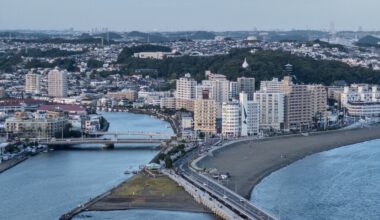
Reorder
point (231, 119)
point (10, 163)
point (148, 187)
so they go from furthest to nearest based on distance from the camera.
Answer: point (231, 119), point (10, 163), point (148, 187)

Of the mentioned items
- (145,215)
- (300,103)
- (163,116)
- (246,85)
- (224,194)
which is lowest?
(163,116)

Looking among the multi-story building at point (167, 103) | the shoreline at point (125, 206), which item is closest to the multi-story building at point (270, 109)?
the multi-story building at point (167, 103)

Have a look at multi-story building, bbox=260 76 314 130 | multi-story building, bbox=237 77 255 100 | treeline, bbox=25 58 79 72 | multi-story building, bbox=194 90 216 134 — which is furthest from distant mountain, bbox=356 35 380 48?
multi-story building, bbox=194 90 216 134

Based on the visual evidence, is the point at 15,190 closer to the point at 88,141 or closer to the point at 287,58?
the point at 88,141

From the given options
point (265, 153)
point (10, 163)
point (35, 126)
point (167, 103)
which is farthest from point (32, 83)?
point (265, 153)

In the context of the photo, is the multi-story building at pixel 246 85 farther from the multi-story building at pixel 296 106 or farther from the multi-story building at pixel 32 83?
the multi-story building at pixel 32 83

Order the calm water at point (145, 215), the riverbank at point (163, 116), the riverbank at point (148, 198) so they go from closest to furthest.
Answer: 1. the calm water at point (145, 215)
2. the riverbank at point (148, 198)
3. the riverbank at point (163, 116)

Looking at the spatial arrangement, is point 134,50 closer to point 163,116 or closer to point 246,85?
point 163,116
